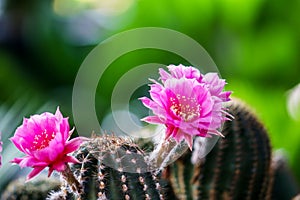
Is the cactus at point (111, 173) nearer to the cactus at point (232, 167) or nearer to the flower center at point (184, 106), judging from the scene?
the flower center at point (184, 106)

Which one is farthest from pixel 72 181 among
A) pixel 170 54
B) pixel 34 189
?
pixel 170 54

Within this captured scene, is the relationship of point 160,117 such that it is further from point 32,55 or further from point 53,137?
point 32,55

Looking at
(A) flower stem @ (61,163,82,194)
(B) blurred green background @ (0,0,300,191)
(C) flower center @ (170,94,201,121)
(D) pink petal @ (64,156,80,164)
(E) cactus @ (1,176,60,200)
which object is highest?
(B) blurred green background @ (0,0,300,191)

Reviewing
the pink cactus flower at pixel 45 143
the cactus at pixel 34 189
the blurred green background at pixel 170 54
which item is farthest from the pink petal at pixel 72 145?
the blurred green background at pixel 170 54

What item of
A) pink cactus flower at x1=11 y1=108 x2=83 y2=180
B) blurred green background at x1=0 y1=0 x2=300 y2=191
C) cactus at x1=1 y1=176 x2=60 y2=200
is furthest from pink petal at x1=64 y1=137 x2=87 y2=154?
blurred green background at x1=0 y1=0 x2=300 y2=191

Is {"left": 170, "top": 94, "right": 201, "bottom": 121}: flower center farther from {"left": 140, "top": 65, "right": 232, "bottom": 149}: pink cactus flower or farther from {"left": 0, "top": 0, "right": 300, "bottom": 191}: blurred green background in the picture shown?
{"left": 0, "top": 0, "right": 300, "bottom": 191}: blurred green background

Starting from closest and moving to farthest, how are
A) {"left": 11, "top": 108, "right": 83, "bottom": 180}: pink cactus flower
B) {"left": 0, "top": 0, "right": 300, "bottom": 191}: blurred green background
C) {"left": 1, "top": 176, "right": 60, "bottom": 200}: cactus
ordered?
{"left": 11, "top": 108, "right": 83, "bottom": 180}: pink cactus flower, {"left": 1, "top": 176, "right": 60, "bottom": 200}: cactus, {"left": 0, "top": 0, "right": 300, "bottom": 191}: blurred green background

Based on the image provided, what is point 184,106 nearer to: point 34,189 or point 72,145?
point 72,145
